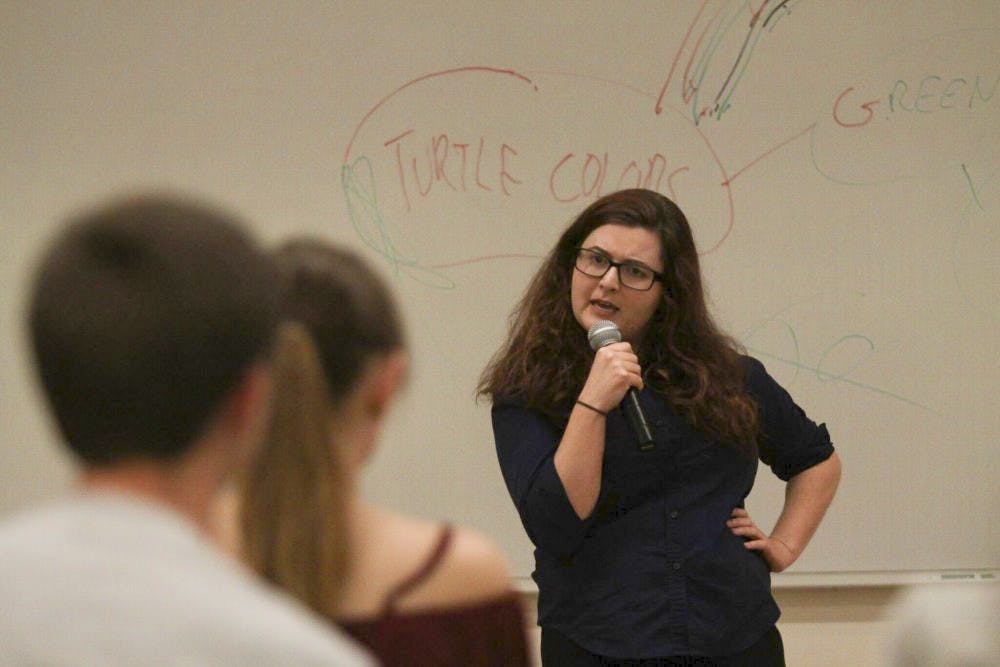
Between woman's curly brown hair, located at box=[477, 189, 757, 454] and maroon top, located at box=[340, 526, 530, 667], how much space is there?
35.7 inches

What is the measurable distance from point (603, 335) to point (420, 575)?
0.99 metres

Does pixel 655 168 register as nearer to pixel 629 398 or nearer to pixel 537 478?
pixel 629 398

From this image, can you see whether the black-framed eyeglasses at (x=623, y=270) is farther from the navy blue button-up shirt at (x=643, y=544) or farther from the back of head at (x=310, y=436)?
the back of head at (x=310, y=436)

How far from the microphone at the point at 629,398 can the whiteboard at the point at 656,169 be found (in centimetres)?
91

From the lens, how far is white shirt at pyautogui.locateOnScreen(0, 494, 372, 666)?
1.86 ft

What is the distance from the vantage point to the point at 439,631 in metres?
0.92

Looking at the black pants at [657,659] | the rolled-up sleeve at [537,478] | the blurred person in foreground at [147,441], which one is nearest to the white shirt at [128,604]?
the blurred person in foreground at [147,441]

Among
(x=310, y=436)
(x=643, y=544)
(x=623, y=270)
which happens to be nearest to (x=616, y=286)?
(x=623, y=270)

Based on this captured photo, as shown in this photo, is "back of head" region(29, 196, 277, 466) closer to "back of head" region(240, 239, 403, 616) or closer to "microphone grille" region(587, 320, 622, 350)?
"back of head" region(240, 239, 403, 616)

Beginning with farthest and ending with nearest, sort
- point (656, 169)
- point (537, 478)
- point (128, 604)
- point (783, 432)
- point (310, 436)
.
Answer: point (656, 169), point (783, 432), point (537, 478), point (310, 436), point (128, 604)

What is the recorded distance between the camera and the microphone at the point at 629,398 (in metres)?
1.77

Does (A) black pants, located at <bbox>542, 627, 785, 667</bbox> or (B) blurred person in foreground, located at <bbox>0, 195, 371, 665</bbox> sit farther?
(A) black pants, located at <bbox>542, 627, 785, 667</bbox>

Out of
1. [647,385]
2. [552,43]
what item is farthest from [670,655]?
[552,43]

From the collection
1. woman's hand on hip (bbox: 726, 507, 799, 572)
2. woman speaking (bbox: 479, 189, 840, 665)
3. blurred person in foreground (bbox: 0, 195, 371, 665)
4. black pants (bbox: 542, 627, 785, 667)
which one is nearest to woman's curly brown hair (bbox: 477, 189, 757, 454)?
woman speaking (bbox: 479, 189, 840, 665)
